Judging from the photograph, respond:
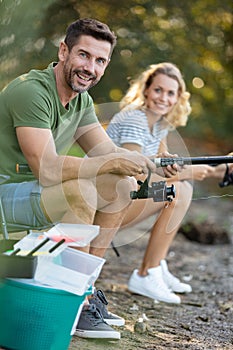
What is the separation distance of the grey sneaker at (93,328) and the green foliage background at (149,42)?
104 centimetres

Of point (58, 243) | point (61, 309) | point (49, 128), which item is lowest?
point (61, 309)

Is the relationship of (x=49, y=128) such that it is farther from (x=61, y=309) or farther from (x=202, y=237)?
(x=202, y=237)

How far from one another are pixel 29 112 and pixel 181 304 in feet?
4.68

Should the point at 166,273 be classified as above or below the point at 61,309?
below

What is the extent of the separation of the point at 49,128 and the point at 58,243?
62 cm

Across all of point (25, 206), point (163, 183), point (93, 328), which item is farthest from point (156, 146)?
point (93, 328)

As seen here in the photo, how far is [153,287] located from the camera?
4.02 m

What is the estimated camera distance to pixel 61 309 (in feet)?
8.19

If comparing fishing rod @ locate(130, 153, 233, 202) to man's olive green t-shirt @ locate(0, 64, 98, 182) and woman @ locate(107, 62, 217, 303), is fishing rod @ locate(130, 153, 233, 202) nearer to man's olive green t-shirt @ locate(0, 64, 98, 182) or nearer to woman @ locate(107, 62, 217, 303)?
man's olive green t-shirt @ locate(0, 64, 98, 182)

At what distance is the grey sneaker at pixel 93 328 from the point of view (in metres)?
3.01

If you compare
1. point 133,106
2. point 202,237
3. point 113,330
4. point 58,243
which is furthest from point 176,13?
point 58,243

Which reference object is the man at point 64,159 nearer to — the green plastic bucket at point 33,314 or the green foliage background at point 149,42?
the green foliage background at point 149,42

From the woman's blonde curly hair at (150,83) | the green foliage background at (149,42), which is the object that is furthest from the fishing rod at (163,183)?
the woman's blonde curly hair at (150,83)

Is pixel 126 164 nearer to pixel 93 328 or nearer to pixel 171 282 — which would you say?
pixel 93 328
